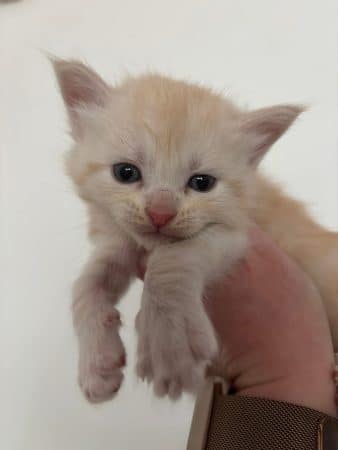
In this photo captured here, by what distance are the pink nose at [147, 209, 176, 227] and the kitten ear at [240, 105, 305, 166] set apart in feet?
0.91

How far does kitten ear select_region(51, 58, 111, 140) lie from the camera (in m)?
0.99

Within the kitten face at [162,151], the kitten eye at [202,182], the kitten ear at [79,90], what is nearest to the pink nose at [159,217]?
the kitten face at [162,151]

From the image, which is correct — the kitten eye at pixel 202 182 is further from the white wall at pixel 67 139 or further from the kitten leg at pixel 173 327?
the white wall at pixel 67 139

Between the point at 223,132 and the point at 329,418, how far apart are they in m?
0.55

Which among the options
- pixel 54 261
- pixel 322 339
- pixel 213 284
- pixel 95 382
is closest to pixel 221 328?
pixel 213 284

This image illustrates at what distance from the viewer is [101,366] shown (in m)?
0.79

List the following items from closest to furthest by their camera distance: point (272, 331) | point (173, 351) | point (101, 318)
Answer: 1. point (173, 351)
2. point (101, 318)
3. point (272, 331)

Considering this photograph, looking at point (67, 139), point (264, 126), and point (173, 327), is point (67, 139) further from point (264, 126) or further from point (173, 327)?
point (173, 327)

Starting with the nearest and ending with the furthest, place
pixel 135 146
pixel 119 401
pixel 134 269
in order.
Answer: pixel 135 146
pixel 134 269
pixel 119 401

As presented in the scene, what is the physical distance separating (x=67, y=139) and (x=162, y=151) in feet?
2.64

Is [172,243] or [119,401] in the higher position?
[172,243]

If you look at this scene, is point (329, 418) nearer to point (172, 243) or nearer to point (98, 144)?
point (172, 243)

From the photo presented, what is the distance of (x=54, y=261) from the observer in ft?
5.76

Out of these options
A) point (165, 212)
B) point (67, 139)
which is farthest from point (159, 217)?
point (67, 139)
